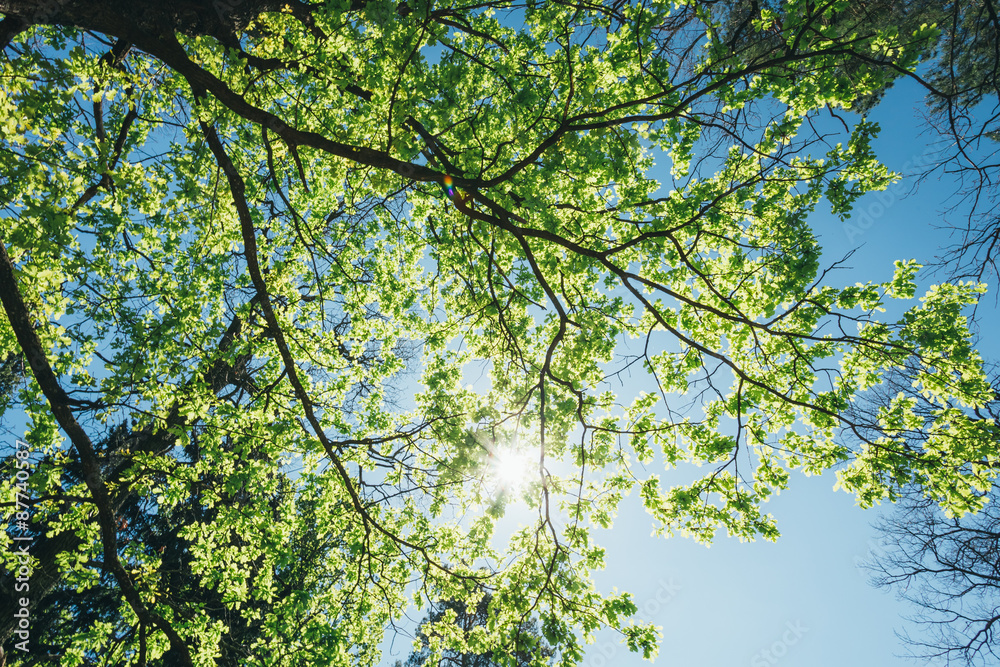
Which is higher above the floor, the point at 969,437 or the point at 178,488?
the point at 969,437

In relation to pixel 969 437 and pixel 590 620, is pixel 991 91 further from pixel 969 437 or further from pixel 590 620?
pixel 590 620

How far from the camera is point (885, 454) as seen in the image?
561 centimetres

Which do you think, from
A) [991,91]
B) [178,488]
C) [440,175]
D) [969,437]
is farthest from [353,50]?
[969,437]

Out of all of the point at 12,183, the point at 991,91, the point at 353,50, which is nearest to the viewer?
the point at 12,183

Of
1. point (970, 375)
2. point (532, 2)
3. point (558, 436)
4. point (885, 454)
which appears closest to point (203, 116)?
point (532, 2)

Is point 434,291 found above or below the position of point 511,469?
above

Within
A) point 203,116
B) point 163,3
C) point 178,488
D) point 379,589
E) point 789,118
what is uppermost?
point 789,118

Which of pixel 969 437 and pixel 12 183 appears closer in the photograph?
pixel 12 183

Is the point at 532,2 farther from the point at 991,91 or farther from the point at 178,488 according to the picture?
the point at 178,488

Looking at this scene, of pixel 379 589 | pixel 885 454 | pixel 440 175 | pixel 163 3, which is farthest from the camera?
pixel 379 589

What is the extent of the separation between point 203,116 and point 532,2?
4.35 meters

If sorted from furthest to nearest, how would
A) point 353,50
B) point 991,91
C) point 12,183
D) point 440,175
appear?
point 353,50 → point 991,91 → point 12,183 → point 440,175

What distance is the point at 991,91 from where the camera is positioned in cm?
525

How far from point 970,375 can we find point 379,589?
9.03m
